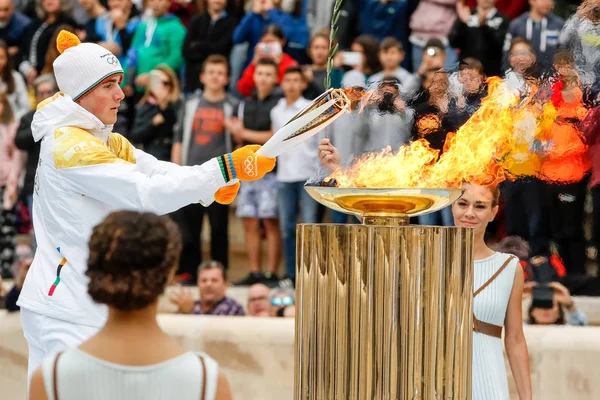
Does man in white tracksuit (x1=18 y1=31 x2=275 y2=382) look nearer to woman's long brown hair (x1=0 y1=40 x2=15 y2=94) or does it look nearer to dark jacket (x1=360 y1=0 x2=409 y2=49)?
dark jacket (x1=360 y1=0 x2=409 y2=49)

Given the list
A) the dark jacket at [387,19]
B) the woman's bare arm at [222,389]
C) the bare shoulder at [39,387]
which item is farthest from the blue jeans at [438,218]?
the bare shoulder at [39,387]

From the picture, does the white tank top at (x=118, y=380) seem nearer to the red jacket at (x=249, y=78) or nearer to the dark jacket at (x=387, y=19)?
the red jacket at (x=249, y=78)

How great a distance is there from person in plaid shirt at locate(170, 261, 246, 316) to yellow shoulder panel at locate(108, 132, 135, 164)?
9.42 ft

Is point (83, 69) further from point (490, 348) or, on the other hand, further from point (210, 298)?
point (210, 298)

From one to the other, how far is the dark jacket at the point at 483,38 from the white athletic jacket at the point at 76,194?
441 centimetres

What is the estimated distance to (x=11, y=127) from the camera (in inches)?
376

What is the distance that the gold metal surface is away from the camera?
3982 mm

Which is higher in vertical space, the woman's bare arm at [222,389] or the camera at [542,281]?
the woman's bare arm at [222,389]

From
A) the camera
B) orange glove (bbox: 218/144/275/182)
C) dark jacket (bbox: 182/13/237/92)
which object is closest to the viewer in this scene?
orange glove (bbox: 218/144/275/182)

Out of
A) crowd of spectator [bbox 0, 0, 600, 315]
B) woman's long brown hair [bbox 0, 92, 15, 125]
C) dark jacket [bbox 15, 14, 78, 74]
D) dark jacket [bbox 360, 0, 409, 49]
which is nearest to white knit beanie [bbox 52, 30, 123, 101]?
crowd of spectator [bbox 0, 0, 600, 315]

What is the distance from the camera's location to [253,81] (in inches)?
360

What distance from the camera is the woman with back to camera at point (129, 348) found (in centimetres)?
271

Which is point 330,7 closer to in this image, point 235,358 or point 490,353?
point 235,358

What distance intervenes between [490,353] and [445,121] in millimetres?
973
